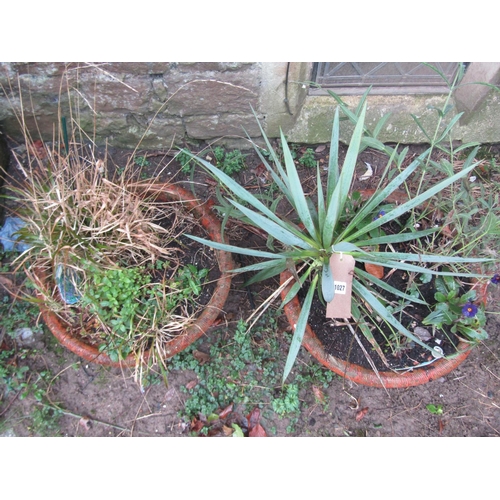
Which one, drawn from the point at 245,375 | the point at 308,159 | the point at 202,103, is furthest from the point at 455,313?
the point at 202,103

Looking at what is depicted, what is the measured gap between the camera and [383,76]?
1724mm

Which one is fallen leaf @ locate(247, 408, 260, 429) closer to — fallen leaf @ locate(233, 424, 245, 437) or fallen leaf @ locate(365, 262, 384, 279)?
fallen leaf @ locate(233, 424, 245, 437)

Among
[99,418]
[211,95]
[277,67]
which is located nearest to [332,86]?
[277,67]

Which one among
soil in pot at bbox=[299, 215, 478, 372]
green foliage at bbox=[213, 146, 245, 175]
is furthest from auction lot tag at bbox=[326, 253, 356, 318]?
green foliage at bbox=[213, 146, 245, 175]

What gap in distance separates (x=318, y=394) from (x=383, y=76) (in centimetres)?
135

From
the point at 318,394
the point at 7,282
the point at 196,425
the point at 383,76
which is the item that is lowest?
the point at 196,425

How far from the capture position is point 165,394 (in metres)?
1.62

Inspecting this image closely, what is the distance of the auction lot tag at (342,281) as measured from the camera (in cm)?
119

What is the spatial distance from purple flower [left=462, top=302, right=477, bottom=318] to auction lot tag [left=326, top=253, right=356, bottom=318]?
381 millimetres

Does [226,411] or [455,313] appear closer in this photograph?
[455,313]

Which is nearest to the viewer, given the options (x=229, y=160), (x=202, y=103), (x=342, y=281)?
(x=342, y=281)

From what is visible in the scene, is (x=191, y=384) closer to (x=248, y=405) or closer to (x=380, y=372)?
(x=248, y=405)

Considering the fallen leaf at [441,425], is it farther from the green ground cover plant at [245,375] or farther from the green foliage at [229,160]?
the green foliage at [229,160]

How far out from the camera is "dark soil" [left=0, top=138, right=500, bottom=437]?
5.18ft
